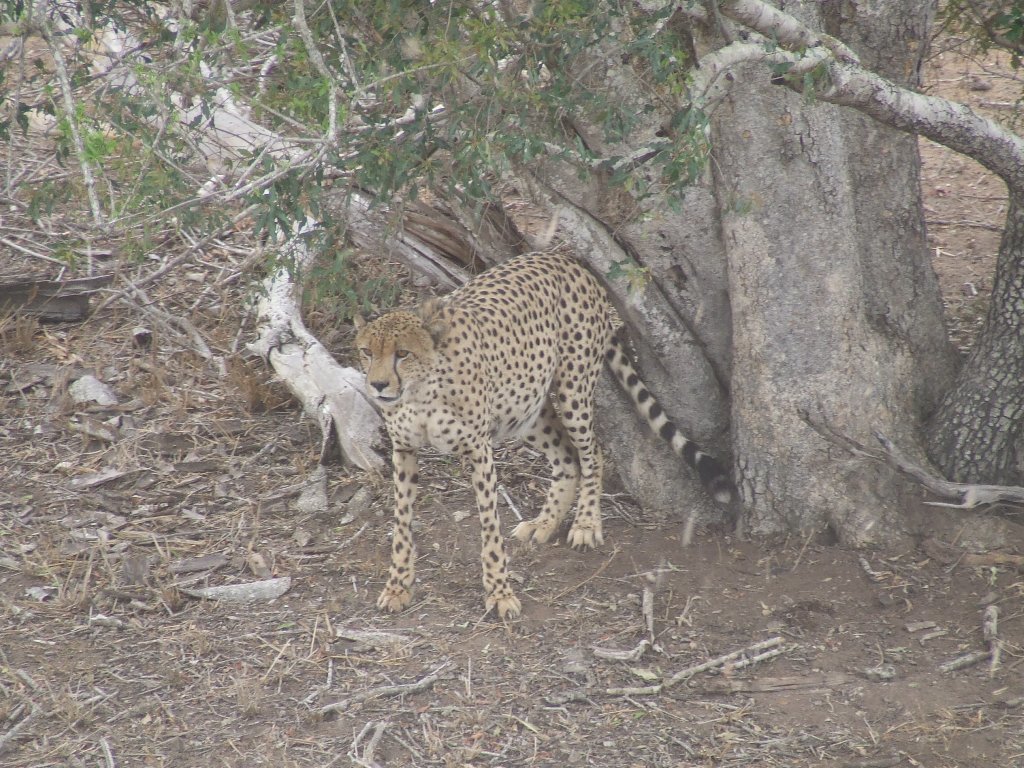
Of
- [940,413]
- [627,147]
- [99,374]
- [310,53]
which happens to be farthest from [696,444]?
[99,374]

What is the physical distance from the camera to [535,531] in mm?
5418

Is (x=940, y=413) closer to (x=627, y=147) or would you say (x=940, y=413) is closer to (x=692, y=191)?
(x=692, y=191)

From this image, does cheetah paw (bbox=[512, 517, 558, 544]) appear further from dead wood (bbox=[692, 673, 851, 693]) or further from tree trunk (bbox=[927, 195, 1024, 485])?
tree trunk (bbox=[927, 195, 1024, 485])

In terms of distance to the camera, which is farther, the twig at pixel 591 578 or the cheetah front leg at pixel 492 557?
the twig at pixel 591 578

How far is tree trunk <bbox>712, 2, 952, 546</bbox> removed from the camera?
4.78 m

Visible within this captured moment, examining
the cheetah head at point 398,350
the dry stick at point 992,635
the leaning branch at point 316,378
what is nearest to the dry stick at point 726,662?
the dry stick at point 992,635

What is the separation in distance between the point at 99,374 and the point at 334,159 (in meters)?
3.37

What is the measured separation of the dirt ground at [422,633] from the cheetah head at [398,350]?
94 centimetres

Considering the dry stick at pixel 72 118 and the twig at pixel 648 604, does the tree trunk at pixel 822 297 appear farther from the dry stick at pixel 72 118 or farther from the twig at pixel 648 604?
the dry stick at pixel 72 118

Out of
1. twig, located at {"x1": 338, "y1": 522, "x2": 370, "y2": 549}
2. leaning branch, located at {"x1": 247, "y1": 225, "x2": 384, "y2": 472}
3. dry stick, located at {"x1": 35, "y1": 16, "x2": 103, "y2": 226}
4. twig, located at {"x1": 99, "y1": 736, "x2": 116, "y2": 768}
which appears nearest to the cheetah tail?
leaning branch, located at {"x1": 247, "y1": 225, "x2": 384, "y2": 472}

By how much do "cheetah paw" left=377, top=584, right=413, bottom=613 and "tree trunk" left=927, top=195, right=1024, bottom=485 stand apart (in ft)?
7.37

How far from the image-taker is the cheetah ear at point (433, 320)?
470 cm

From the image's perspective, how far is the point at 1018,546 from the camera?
189 inches

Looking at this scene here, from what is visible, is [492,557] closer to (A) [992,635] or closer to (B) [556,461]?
(B) [556,461]
